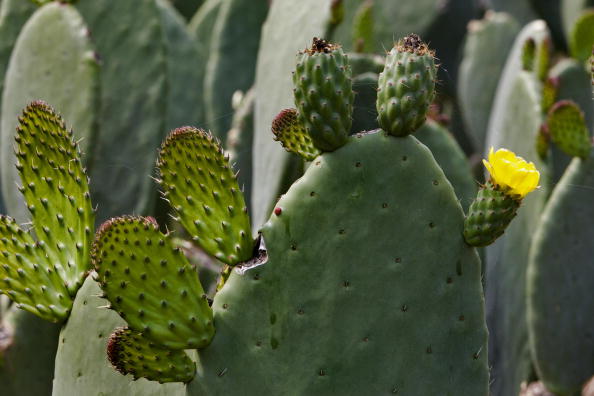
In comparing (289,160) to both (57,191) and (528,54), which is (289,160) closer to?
(57,191)

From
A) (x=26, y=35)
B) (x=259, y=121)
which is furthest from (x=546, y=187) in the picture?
(x=26, y=35)

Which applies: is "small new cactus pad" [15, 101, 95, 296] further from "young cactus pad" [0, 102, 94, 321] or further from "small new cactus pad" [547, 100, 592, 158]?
"small new cactus pad" [547, 100, 592, 158]

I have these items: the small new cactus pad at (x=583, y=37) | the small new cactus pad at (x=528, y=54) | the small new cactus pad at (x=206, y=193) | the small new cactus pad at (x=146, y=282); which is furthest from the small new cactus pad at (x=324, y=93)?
the small new cactus pad at (x=583, y=37)

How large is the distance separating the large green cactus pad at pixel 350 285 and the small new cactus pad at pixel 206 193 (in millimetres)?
41

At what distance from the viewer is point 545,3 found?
4707mm

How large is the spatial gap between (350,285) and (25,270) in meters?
0.48

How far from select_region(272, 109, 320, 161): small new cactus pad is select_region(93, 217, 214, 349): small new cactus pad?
252 millimetres

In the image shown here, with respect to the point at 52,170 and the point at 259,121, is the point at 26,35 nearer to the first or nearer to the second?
the point at 259,121

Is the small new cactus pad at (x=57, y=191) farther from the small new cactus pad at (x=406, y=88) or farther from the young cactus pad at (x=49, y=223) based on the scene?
the small new cactus pad at (x=406, y=88)

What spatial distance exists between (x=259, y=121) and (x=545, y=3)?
2808mm

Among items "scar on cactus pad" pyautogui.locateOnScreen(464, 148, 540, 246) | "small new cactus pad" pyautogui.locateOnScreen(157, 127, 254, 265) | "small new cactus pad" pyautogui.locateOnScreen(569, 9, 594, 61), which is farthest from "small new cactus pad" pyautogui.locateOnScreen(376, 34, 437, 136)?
"small new cactus pad" pyautogui.locateOnScreen(569, 9, 594, 61)

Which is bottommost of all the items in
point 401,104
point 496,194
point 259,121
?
point 259,121

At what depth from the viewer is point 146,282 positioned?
120cm

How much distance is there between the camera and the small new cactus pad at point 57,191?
54.8 inches
